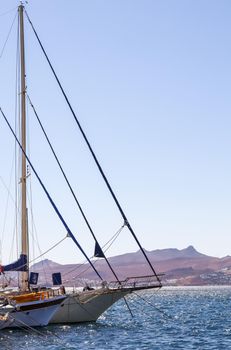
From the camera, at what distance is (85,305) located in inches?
1738

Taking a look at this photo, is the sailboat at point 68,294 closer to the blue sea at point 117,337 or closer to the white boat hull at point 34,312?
the white boat hull at point 34,312

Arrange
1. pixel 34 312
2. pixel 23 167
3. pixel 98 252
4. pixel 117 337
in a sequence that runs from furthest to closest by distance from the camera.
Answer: pixel 23 167, pixel 98 252, pixel 34 312, pixel 117 337

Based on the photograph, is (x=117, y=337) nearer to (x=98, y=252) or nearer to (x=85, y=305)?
(x=98, y=252)

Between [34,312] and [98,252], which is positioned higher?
[98,252]

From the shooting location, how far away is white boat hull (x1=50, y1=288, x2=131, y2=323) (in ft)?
141

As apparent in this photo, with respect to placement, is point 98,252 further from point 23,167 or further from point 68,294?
point 23,167

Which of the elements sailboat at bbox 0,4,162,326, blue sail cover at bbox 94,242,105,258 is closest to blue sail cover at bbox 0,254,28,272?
sailboat at bbox 0,4,162,326

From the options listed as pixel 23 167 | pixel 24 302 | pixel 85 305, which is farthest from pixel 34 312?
pixel 23 167

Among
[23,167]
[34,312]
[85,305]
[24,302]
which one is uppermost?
[23,167]

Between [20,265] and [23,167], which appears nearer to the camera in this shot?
[20,265]

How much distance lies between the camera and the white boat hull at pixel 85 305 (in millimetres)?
43125

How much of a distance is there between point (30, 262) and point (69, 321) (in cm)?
558

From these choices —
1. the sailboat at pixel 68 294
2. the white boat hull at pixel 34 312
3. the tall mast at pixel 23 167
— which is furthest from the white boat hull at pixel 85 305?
the tall mast at pixel 23 167

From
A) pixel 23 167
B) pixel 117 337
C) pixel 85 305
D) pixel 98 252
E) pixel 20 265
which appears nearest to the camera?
pixel 117 337
